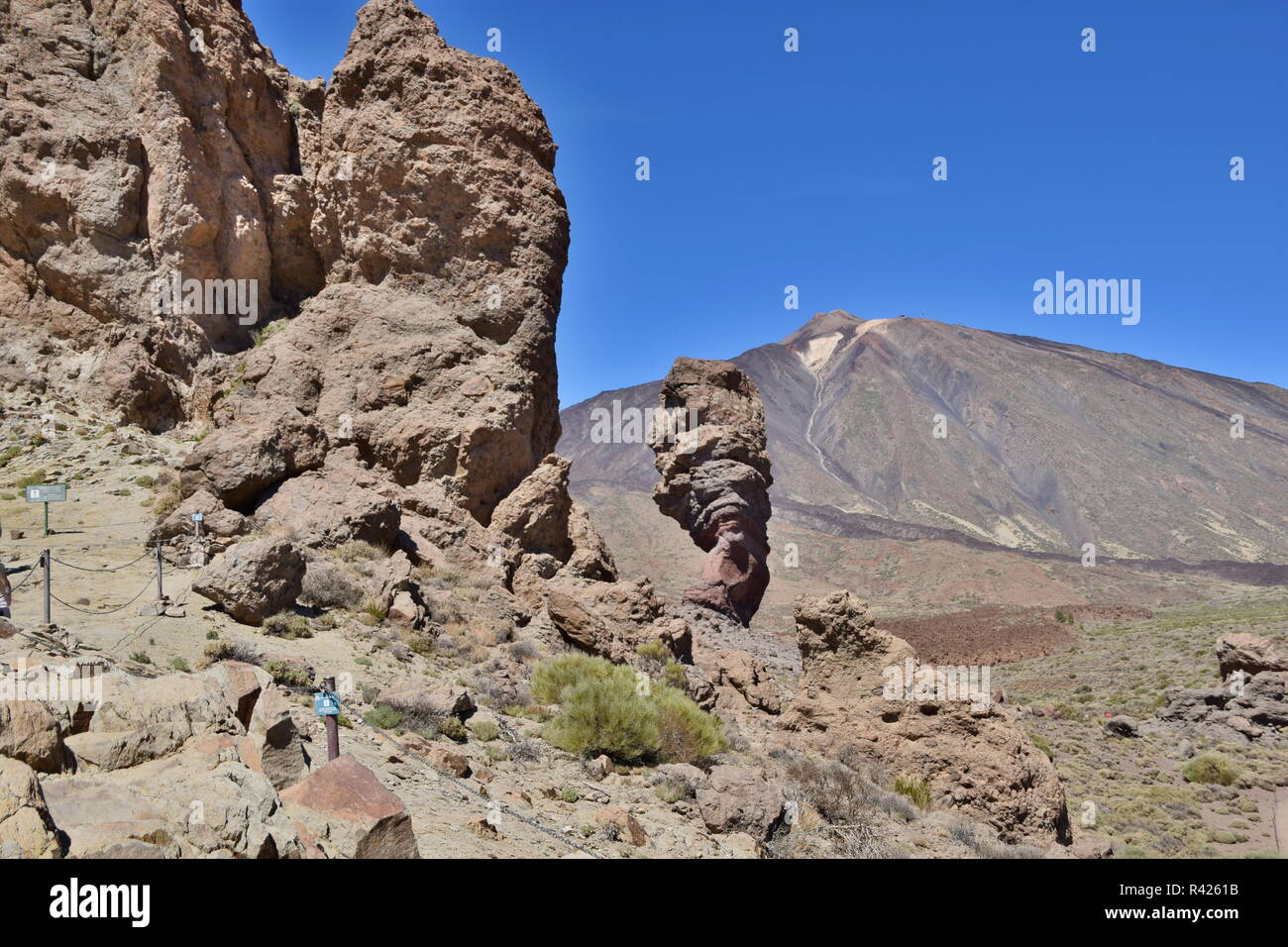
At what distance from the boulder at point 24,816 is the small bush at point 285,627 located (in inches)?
253

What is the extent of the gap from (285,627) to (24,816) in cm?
665

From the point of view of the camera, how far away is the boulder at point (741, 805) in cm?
661

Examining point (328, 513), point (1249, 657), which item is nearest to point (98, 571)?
point (328, 513)

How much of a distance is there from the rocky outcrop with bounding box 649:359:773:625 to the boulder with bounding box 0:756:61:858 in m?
20.4

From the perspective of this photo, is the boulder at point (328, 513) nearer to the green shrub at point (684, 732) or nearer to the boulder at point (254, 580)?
the boulder at point (254, 580)

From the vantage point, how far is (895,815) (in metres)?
8.38

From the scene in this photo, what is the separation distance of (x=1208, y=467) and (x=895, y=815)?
112355 mm

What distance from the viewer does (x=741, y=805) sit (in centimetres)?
673

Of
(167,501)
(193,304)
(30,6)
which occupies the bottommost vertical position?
(167,501)

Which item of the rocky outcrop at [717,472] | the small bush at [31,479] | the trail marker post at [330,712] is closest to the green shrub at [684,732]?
the trail marker post at [330,712]

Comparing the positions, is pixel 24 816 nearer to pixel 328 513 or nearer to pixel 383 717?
pixel 383 717

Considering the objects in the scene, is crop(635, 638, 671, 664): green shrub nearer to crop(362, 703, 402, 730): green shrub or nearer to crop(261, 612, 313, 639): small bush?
crop(261, 612, 313, 639): small bush

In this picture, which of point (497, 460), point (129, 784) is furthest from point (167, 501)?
point (129, 784)
